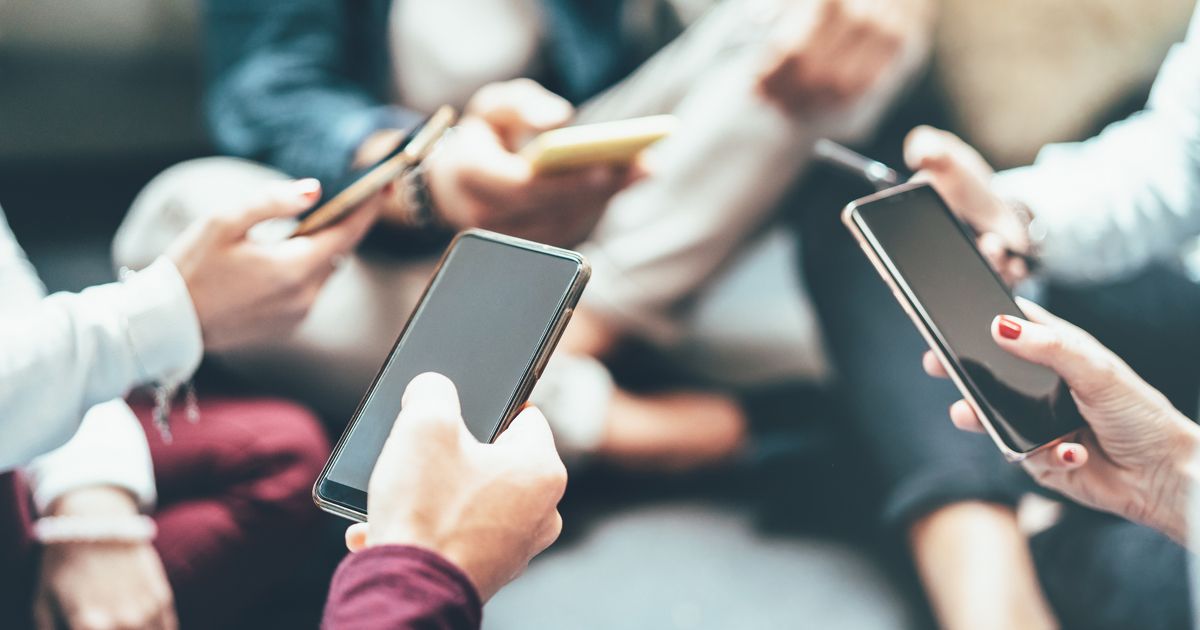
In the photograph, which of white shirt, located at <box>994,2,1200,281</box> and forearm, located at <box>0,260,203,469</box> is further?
white shirt, located at <box>994,2,1200,281</box>

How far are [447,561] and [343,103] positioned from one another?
421 millimetres

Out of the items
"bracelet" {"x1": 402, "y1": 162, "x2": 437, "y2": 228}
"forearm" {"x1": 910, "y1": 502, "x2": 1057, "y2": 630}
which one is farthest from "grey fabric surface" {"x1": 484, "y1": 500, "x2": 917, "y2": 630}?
"bracelet" {"x1": 402, "y1": 162, "x2": 437, "y2": 228}

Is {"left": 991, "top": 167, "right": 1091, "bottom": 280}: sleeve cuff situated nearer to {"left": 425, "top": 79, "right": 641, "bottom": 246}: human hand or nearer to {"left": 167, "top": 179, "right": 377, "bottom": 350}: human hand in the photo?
{"left": 425, "top": 79, "right": 641, "bottom": 246}: human hand

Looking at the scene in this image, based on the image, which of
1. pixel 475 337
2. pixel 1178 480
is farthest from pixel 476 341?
pixel 1178 480

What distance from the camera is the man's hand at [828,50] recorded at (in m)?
0.57

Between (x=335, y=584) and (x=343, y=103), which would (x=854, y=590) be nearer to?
(x=335, y=584)

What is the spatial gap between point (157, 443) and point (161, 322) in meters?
0.10

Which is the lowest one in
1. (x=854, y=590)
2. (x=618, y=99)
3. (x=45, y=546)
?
(x=854, y=590)

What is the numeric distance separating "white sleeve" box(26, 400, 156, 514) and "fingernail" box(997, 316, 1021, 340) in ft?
1.40

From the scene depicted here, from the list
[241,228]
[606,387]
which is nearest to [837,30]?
[606,387]

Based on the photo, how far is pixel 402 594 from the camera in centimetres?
29

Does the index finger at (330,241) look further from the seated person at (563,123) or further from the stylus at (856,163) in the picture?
the stylus at (856,163)

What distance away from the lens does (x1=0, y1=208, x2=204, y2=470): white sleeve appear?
38 centimetres

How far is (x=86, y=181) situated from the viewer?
69 cm
